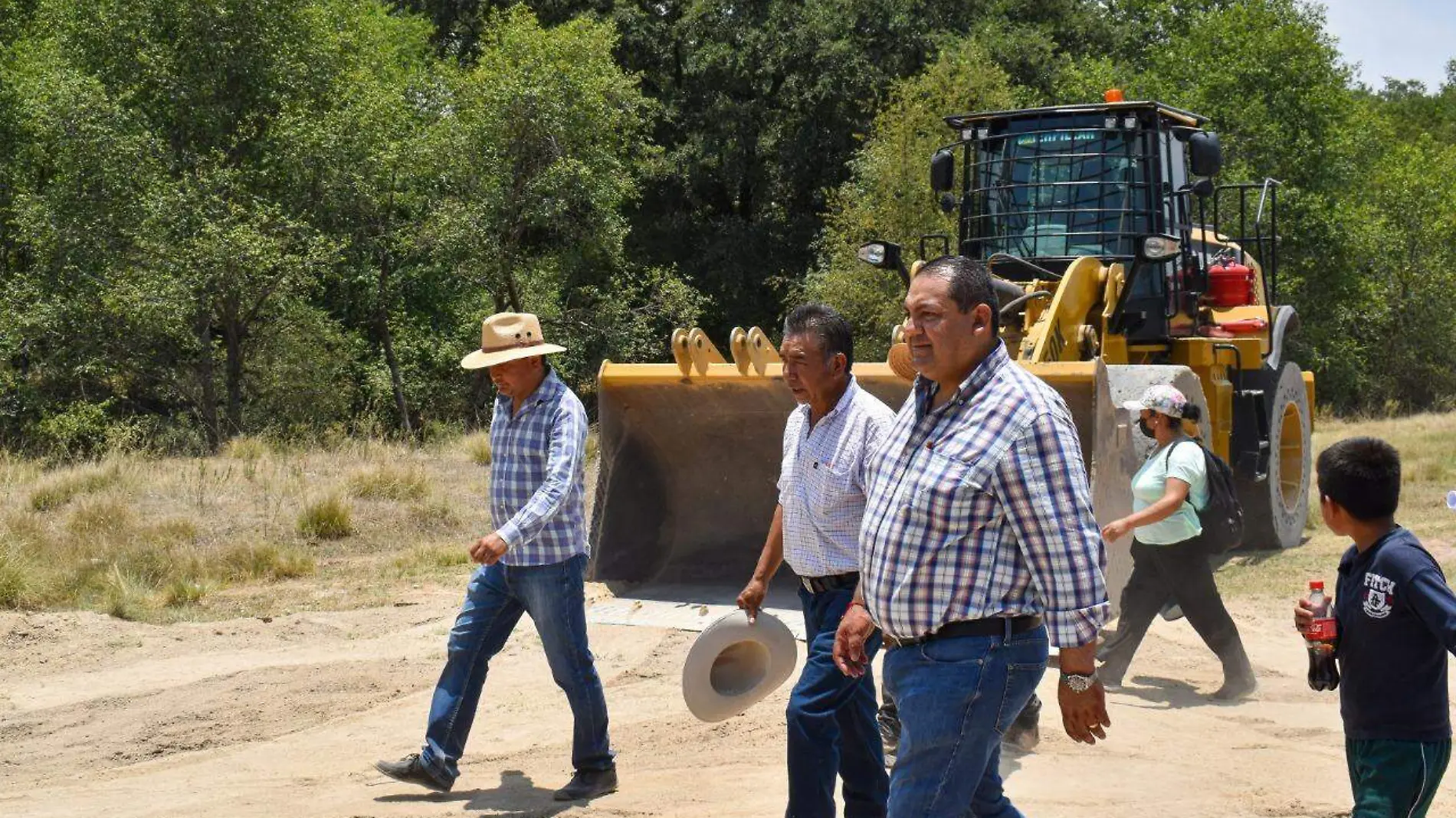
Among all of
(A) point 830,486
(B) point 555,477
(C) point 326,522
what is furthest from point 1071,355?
(C) point 326,522

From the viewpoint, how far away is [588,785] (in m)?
5.97

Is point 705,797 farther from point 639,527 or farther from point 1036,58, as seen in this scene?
point 1036,58

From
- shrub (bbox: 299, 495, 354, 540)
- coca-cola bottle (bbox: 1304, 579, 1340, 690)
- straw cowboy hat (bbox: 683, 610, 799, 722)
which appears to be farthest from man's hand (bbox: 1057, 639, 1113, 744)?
shrub (bbox: 299, 495, 354, 540)

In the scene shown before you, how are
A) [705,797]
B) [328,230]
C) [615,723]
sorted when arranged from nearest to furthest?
[705,797] → [615,723] → [328,230]

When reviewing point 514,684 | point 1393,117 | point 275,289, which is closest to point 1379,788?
point 514,684

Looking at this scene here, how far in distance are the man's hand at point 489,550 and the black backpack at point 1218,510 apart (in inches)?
132

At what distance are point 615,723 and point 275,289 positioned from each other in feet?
53.2

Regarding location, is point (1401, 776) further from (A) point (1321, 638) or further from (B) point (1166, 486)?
(B) point (1166, 486)

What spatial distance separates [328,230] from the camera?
949 inches

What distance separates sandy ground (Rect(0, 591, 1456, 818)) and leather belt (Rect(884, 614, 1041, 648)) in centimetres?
201

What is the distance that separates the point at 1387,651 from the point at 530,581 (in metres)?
3.10

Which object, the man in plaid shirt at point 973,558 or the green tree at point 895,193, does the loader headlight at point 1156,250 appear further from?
the green tree at point 895,193

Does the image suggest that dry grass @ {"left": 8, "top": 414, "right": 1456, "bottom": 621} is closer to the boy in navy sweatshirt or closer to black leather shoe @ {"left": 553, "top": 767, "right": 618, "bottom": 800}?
black leather shoe @ {"left": 553, "top": 767, "right": 618, "bottom": 800}

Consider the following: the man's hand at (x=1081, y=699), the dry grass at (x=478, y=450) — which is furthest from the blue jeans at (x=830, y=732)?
the dry grass at (x=478, y=450)
